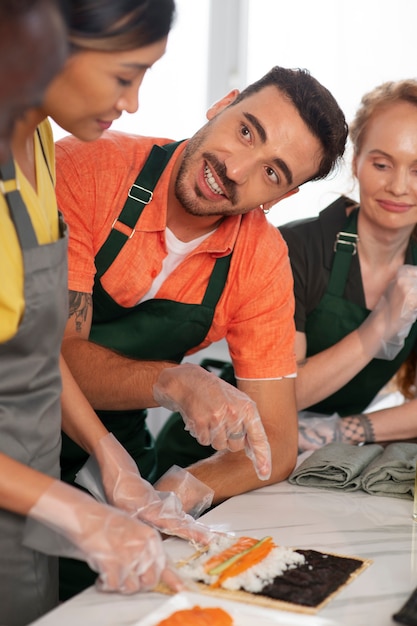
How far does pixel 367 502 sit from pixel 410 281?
32.1 inches

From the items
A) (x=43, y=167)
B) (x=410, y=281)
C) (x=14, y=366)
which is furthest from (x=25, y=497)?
(x=410, y=281)

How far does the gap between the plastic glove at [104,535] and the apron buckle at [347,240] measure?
54.4 inches

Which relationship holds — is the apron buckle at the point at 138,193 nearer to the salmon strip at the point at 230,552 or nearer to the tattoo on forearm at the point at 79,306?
the tattoo on forearm at the point at 79,306

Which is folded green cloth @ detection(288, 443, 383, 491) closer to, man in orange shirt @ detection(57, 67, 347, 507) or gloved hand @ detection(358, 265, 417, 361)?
man in orange shirt @ detection(57, 67, 347, 507)

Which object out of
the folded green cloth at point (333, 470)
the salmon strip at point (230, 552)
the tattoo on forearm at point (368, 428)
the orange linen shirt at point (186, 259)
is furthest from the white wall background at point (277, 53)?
the salmon strip at point (230, 552)

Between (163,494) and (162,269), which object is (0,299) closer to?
(163,494)

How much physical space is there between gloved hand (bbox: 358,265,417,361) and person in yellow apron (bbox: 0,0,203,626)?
39.5 inches

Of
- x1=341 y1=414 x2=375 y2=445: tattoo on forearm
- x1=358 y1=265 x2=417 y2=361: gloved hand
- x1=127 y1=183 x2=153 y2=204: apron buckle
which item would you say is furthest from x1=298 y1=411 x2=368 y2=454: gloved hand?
x1=127 y1=183 x2=153 y2=204: apron buckle

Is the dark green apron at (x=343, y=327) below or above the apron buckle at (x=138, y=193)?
below

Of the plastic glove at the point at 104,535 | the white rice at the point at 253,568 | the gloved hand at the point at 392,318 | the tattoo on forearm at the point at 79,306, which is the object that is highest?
the tattoo on forearm at the point at 79,306

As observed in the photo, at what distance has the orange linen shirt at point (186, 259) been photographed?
1.81 m

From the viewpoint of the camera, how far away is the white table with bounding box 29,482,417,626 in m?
1.09

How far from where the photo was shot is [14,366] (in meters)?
1.18

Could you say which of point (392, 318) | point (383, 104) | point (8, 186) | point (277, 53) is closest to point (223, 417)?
point (8, 186)
